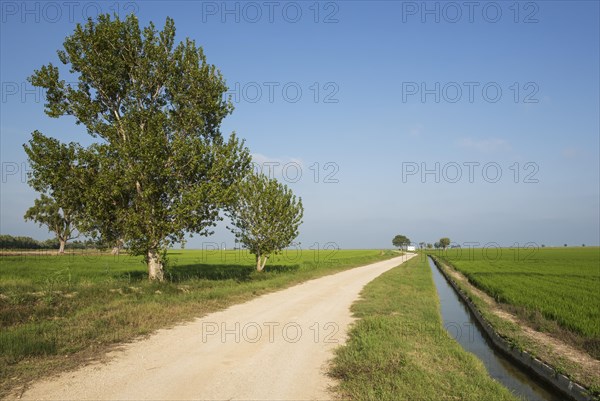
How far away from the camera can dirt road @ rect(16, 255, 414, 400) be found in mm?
6406

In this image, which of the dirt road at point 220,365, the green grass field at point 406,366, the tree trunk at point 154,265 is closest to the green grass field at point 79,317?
the dirt road at point 220,365

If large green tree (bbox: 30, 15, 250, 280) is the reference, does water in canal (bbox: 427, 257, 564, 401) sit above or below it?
below

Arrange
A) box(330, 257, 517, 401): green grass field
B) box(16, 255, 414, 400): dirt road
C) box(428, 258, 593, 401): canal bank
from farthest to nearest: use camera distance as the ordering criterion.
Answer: box(428, 258, 593, 401): canal bank < box(330, 257, 517, 401): green grass field < box(16, 255, 414, 400): dirt road

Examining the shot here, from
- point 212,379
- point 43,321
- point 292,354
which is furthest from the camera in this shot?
point 43,321

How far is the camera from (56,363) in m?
7.73

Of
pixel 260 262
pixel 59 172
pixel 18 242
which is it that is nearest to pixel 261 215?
pixel 260 262

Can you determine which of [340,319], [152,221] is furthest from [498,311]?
[152,221]

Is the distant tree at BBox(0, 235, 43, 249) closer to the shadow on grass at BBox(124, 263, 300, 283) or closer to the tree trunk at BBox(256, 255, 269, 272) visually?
the shadow on grass at BBox(124, 263, 300, 283)

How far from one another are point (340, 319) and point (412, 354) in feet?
16.0

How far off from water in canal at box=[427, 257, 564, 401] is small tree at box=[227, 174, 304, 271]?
14.2 meters

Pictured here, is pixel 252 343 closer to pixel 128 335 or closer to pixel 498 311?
pixel 128 335

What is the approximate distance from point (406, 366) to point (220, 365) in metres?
4.00

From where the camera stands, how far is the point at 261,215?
3022 cm

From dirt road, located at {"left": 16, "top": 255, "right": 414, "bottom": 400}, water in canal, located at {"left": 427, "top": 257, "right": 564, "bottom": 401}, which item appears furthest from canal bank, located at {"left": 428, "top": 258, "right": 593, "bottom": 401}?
dirt road, located at {"left": 16, "top": 255, "right": 414, "bottom": 400}
